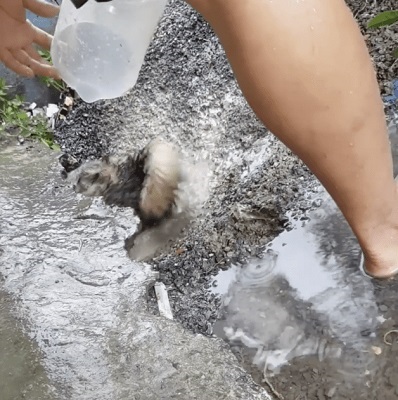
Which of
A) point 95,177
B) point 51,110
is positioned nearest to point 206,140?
point 95,177

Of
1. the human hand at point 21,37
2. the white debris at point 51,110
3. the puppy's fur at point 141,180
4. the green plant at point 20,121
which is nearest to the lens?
the human hand at point 21,37

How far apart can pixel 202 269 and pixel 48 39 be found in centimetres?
77

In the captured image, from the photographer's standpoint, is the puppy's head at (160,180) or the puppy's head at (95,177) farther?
the puppy's head at (95,177)

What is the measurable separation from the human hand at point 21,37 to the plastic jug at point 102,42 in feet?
0.29

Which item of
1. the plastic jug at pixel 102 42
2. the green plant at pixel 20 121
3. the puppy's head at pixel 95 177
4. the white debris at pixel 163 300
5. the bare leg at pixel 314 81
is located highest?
the bare leg at pixel 314 81

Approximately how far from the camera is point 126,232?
6.86ft

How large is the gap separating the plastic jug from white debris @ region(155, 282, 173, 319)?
0.70 meters

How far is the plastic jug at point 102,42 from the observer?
1.85m

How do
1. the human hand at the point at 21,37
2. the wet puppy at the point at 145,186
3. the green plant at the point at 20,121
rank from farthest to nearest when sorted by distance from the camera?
the green plant at the point at 20,121, the wet puppy at the point at 145,186, the human hand at the point at 21,37

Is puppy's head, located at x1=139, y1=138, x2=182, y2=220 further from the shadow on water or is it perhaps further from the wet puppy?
the shadow on water

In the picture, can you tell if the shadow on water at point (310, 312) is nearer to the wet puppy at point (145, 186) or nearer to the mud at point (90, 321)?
the mud at point (90, 321)

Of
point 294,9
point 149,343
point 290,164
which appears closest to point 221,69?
point 290,164

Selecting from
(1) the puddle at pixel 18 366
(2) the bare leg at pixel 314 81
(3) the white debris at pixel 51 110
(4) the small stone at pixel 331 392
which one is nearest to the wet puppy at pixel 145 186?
(1) the puddle at pixel 18 366

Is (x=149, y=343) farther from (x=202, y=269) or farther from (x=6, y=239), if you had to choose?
(x=6, y=239)
